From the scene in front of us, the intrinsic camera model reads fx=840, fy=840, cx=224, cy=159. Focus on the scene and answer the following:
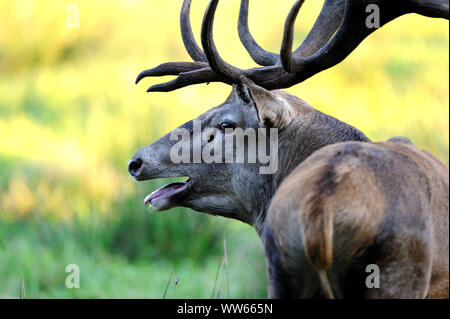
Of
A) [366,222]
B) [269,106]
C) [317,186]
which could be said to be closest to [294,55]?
[269,106]

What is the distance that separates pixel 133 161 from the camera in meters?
4.55

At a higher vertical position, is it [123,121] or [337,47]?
[337,47]

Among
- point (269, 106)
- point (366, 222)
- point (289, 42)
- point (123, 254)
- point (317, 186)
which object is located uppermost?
point (289, 42)

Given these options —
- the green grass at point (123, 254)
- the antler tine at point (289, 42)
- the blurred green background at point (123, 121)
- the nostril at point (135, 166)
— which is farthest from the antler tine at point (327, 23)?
the green grass at point (123, 254)

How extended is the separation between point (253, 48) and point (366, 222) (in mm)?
2250

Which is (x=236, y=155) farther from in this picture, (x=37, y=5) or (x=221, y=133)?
(x=37, y=5)

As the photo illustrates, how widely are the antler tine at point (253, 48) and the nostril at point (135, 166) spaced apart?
100 centimetres

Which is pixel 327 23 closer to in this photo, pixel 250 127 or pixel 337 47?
pixel 337 47

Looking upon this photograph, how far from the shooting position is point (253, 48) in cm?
504

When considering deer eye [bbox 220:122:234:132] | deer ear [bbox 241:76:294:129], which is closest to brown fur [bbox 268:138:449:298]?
deer ear [bbox 241:76:294:129]

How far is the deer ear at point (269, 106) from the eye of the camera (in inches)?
159
